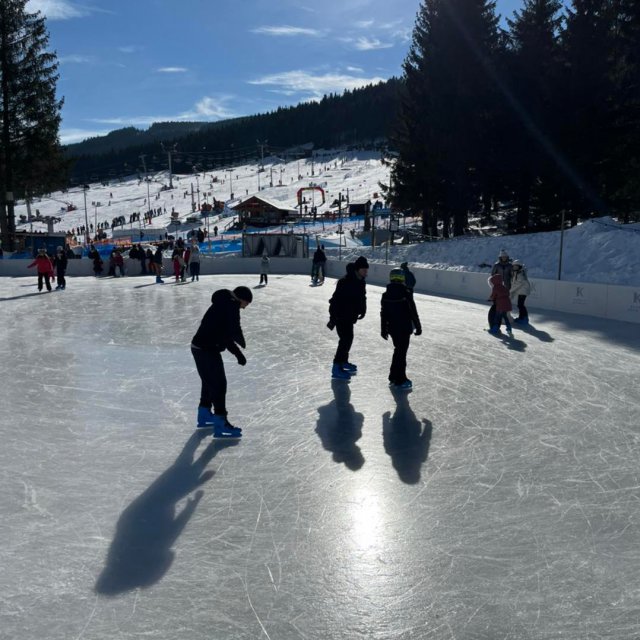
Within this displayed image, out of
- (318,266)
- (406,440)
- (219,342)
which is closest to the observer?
(219,342)

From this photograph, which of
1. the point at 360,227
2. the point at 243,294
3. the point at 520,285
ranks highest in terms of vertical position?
the point at 360,227

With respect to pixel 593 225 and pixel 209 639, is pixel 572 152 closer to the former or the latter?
pixel 593 225

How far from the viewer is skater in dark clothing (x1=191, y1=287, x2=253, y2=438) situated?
18.1 feet

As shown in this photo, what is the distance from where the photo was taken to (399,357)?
7.65 meters

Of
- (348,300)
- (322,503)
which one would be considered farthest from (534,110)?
(322,503)

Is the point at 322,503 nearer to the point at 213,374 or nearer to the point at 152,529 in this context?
the point at 152,529

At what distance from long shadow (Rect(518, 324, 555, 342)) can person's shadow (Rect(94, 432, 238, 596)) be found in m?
7.84

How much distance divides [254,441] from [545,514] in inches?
100

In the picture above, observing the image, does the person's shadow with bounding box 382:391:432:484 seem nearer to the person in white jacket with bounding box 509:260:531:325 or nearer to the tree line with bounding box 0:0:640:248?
the person in white jacket with bounding box 509:260:531:325

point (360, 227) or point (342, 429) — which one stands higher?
point (360, 227)

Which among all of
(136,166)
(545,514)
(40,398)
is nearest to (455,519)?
(545,514)

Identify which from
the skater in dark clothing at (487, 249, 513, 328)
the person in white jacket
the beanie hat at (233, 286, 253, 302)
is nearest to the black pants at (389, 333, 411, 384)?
the beanie hat at (233, 286, 253, 302)

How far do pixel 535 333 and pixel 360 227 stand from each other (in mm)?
37547

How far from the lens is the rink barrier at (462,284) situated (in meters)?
14.1
